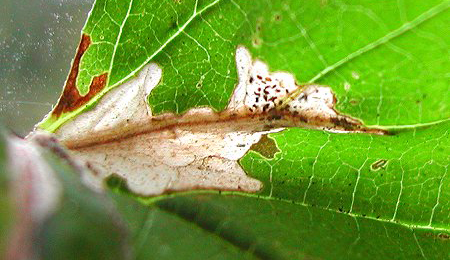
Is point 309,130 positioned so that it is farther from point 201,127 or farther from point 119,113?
point 119,113

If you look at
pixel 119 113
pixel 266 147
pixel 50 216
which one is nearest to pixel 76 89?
pixel 119 113

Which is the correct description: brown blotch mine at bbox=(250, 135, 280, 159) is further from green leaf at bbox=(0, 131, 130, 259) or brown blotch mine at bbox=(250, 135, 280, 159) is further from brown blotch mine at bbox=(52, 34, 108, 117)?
green leaf at bbox=(0, 131, 130, 259)

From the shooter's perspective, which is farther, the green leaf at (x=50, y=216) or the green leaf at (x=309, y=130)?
the green leaf at (x=309, y=130)

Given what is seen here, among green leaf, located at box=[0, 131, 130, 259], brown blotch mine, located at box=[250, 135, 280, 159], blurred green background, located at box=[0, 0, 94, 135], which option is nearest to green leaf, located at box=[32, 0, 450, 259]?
brown blotch mine, located at box=[250, 135, 280, 159]

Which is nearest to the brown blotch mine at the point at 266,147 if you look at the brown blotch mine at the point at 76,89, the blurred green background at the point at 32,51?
the brown blotch mine at the point at 76,89

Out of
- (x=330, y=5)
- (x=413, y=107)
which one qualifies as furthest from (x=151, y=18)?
(x=413, y=107)

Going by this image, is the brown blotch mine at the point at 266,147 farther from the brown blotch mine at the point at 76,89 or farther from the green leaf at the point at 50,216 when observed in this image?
the green leaf at the point at 50,216

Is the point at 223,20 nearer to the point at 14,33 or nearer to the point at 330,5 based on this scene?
the point at 330,5
